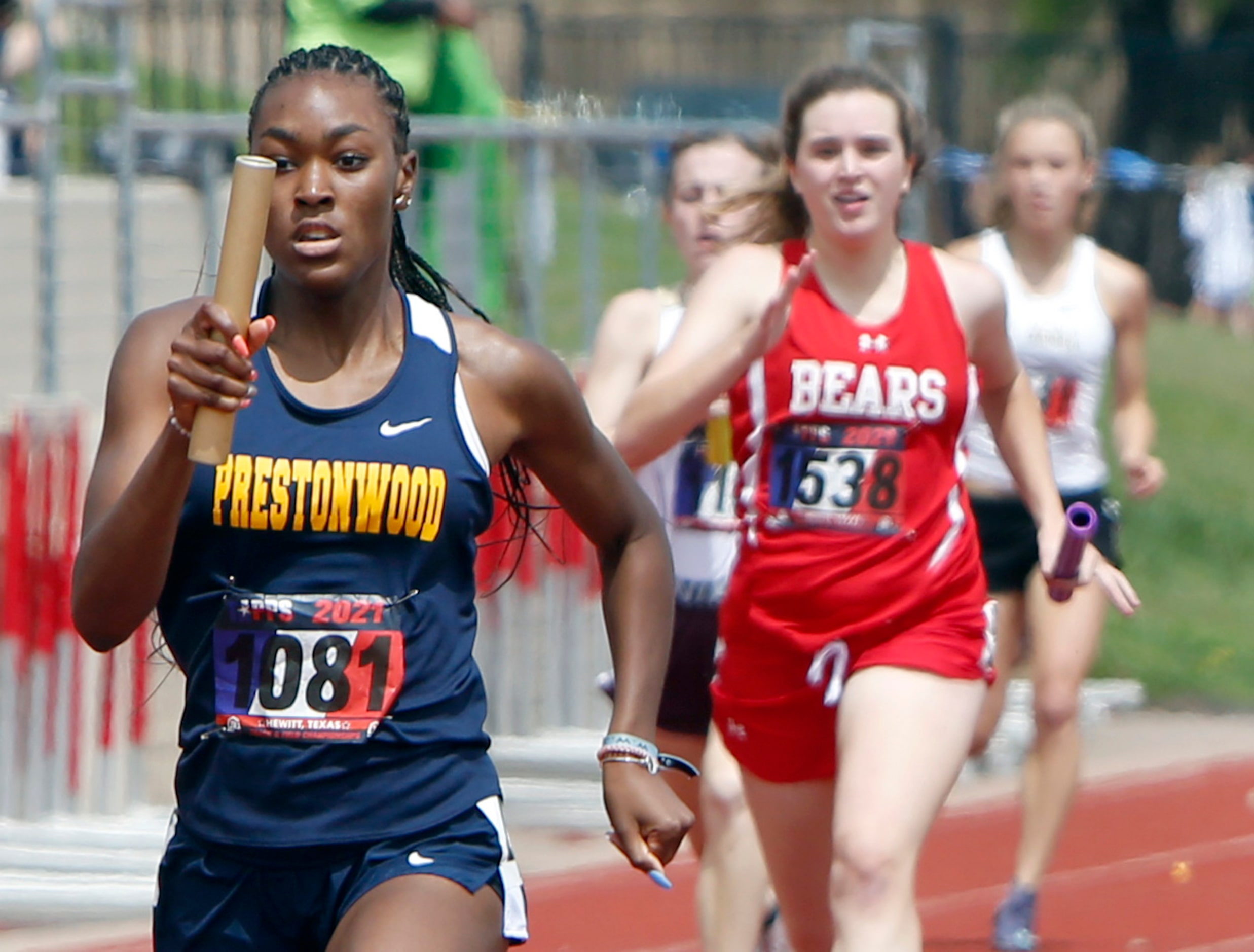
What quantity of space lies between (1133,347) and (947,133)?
20.7 ft

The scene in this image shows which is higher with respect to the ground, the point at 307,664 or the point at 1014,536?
the point at 307,664

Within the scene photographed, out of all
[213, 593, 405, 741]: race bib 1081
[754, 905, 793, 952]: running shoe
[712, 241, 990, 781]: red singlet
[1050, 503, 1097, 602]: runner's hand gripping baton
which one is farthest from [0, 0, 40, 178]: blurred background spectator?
[213, 593, 405, 741]: race bib 1081

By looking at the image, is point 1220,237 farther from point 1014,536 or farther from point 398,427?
A: point 398,427

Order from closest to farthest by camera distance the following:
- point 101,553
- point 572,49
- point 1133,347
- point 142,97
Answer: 1. point 101,553
2. point 1133,347
3. point 142,97
4. point 572,49

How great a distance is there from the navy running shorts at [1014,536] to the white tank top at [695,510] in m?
1.25

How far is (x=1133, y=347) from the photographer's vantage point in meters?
6.89

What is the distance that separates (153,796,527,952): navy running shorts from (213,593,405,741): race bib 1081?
16cm

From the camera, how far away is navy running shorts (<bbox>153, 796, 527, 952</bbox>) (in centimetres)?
307

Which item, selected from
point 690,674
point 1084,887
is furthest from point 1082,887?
point 690,674

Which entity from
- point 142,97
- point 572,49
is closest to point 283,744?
point 142,97

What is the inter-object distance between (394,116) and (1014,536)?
3.73 m

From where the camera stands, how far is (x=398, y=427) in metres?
3.12

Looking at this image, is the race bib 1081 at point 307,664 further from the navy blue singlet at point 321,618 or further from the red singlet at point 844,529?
the red singlet at point 844,529

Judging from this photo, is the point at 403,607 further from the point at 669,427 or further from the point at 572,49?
the point at 572,49
